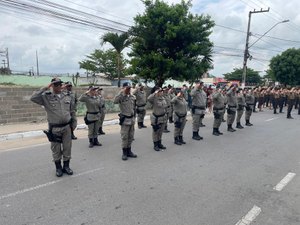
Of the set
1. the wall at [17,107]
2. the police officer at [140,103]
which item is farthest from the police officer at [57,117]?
the wall at [17,107]

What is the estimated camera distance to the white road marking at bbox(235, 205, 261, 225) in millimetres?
3617

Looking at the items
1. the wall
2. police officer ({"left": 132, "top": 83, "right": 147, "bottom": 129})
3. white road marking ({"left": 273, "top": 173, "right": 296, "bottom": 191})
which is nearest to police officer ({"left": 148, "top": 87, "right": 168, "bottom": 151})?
white road marking ({"left": 273, "top": 173, "right": 296, "bottom": 191})

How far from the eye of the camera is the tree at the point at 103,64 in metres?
34.5

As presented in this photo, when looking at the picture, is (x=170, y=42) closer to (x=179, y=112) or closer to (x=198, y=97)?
(x=198, y=97)

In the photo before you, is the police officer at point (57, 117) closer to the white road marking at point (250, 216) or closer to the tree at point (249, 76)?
the white road marking at point (250, 216)

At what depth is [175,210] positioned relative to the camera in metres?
3.89

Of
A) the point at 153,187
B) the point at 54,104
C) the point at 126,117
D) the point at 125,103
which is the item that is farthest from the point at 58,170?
the point at 125,103

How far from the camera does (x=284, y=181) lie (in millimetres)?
5238

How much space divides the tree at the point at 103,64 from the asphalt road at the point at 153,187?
2765 cm

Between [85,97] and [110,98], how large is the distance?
8201 millimetres

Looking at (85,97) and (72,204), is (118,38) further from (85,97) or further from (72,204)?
(72,204)

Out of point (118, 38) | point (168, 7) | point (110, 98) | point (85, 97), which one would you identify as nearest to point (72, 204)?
point (85, 97)

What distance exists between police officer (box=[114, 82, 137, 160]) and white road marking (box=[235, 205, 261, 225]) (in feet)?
10.4

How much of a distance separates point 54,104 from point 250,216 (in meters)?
3.53
